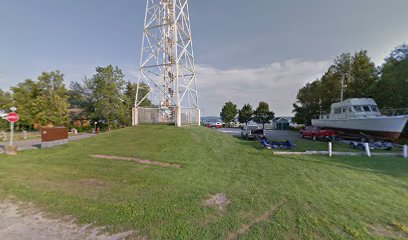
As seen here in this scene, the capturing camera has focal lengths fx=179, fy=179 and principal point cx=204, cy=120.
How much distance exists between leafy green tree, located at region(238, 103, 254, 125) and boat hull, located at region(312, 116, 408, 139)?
109 feet

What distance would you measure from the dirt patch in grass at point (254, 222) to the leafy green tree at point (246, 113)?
49.6 m

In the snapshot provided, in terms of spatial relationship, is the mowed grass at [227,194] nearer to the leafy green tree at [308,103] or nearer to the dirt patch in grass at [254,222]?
the dirt patch in grass at [254,222]

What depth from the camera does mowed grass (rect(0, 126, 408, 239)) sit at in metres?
3.27

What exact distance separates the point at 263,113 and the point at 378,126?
36.1 metres

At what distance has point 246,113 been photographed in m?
52.5

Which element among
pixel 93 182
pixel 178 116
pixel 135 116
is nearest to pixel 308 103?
pixel 178 116

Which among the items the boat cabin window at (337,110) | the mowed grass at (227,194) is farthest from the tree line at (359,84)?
the mowed grass at (227,194)

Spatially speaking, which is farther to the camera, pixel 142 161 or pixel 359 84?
pixel 359 84

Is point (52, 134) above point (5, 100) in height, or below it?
below

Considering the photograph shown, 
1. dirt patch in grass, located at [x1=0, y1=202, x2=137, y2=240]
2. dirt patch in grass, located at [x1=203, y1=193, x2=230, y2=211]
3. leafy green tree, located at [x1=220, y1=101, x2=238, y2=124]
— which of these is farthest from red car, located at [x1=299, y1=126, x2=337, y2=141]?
leafy green tree, located at [x1=220, y1=101, x2=238, y2=124]

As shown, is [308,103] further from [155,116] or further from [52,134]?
[52,134]

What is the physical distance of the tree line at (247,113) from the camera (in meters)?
51.3

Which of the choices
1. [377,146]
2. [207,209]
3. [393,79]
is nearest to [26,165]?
[207,209]

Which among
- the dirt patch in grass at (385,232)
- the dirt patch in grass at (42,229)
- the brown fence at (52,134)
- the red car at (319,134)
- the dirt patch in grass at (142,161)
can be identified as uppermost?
the brown fence at (52,134)
